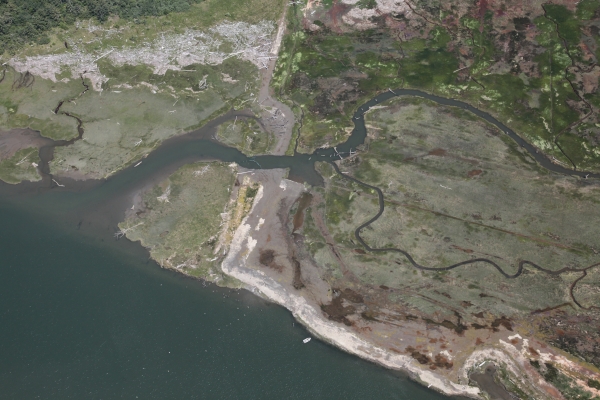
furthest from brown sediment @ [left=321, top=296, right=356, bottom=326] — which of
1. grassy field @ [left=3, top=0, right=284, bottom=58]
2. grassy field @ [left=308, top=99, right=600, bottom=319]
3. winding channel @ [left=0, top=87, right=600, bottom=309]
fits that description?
grassy field @ [left=3, top=0, right=284, bottom=58]

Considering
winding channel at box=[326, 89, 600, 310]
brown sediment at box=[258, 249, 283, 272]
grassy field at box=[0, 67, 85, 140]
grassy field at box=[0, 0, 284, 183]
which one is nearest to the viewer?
winding channel at box=[326, 89, 600, 310]

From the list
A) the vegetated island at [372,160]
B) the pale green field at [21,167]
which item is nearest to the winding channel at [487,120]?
the vegetated island at [372,160]

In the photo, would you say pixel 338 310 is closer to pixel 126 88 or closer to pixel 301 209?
pixel 301 209

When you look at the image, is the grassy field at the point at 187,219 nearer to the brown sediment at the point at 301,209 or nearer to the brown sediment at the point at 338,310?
the brown sediment at the point at 301,209

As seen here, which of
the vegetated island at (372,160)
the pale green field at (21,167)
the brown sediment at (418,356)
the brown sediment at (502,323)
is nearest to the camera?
the brown sediment at (418,356)

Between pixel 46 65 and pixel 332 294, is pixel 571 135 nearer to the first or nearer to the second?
pixel 332 294

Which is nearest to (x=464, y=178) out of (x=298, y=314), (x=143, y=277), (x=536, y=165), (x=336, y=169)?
(x=536, y=165)

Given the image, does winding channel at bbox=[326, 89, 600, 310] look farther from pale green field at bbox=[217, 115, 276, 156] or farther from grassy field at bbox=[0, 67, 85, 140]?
grassy field at bbox=[0, 67, 85, 140]

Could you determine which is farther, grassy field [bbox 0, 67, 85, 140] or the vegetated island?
grassy field [bbox 0, 67, 85, 140]
